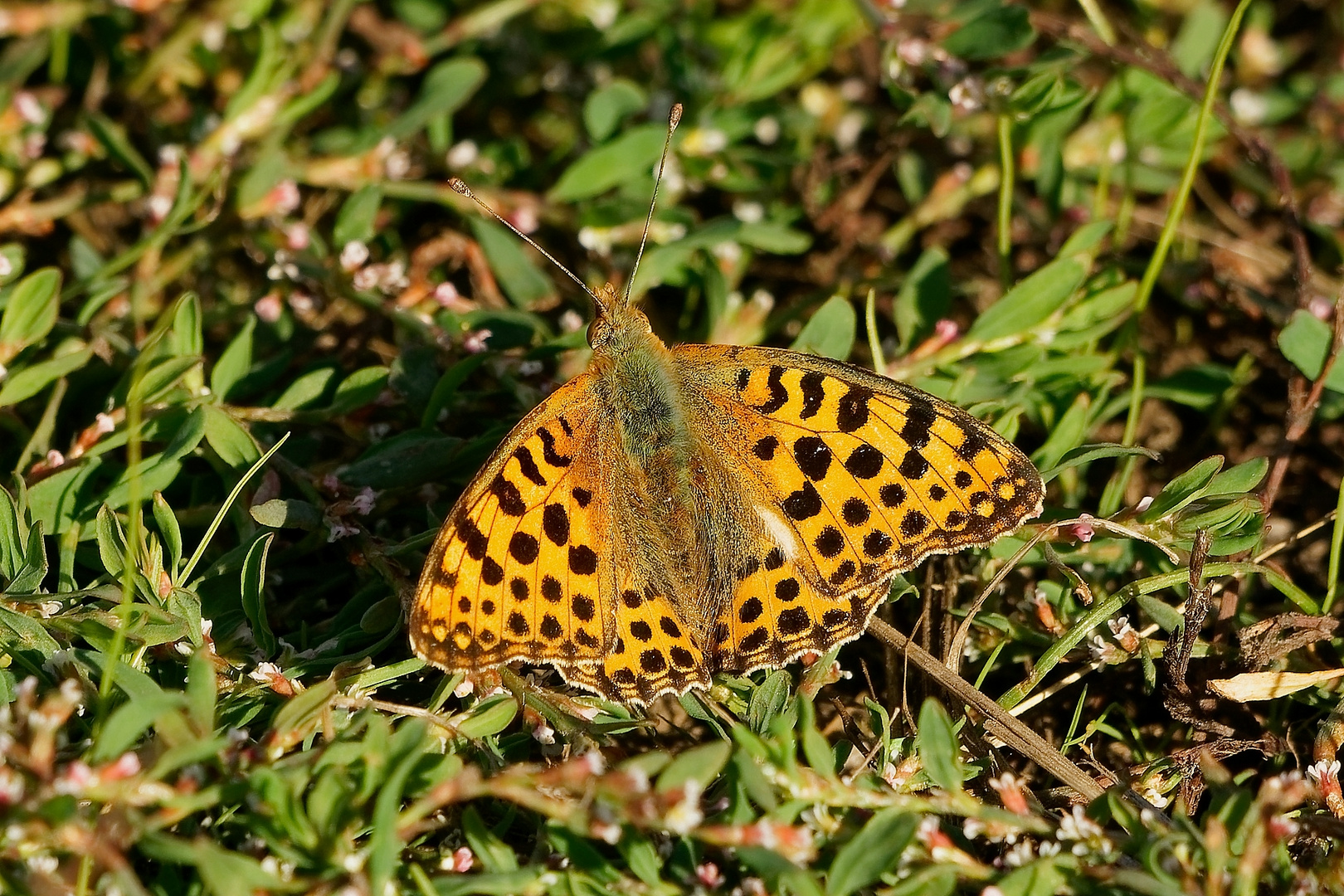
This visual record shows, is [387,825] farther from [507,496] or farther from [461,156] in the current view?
[461,156]

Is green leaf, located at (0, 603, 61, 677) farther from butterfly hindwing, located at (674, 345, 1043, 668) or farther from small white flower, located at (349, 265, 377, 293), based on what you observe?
butterfly hindwing, located at (674, 345, 1043, 668)

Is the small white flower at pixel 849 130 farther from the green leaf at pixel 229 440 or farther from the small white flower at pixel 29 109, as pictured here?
the small white flower at pixel 29 109

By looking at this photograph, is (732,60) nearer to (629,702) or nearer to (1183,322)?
(1183,322)

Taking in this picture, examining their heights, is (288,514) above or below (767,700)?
above

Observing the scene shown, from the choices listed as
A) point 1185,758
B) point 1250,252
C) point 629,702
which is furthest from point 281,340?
point 1250,252

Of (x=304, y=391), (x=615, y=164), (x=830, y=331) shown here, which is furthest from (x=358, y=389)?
(x=830, y=331)

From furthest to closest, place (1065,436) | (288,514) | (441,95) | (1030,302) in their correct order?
(441,95) < (1030,302) < (1065,436) < (288,514)

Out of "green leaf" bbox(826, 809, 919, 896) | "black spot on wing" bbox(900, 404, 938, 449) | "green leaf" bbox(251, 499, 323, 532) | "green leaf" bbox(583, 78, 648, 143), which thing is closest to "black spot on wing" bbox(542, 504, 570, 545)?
"green leaf" bbox(251, 499, 323, 532)
